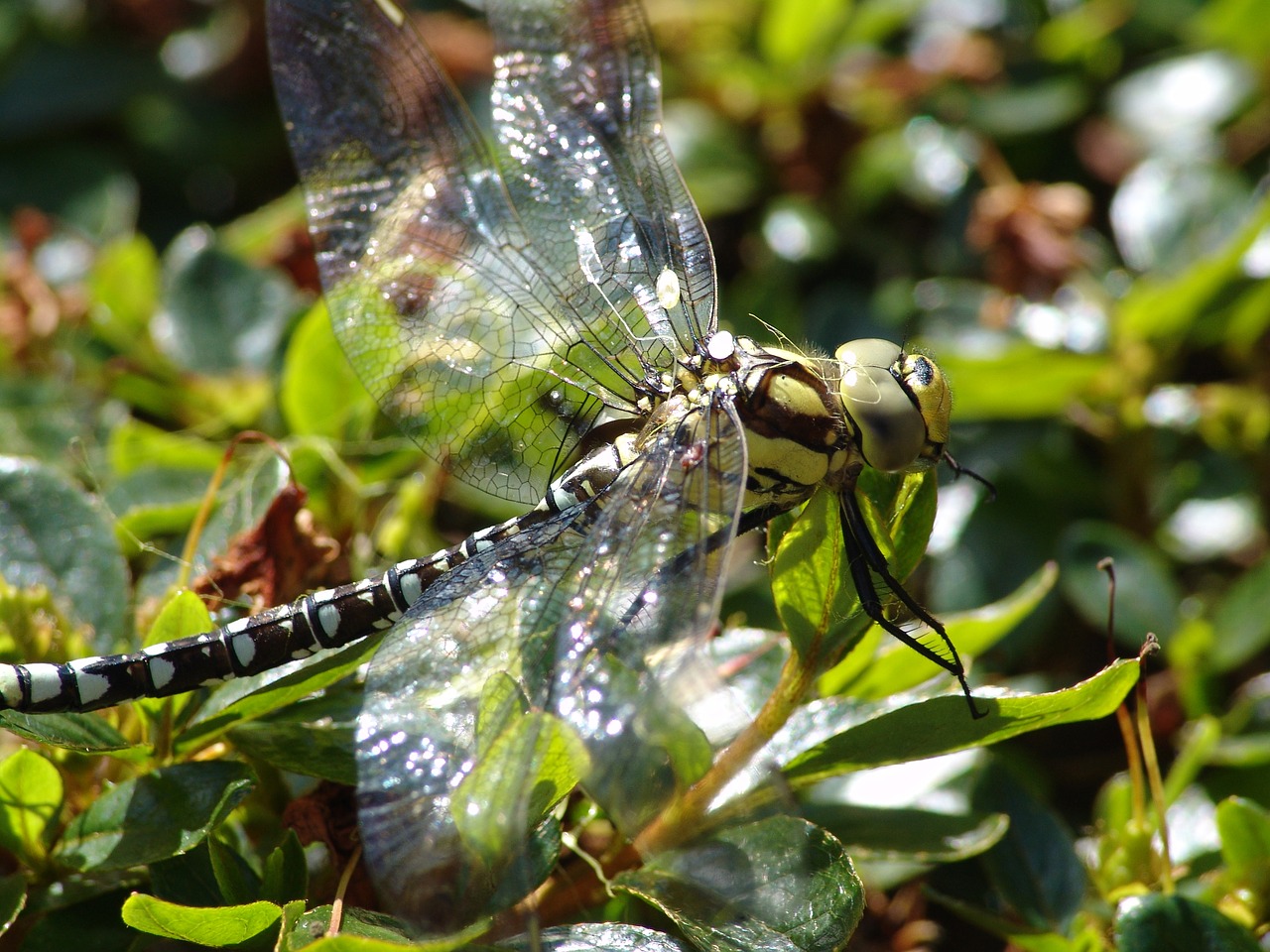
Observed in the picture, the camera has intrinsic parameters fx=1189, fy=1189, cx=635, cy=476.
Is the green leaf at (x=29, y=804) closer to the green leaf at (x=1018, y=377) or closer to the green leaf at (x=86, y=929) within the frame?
the green leaf at (x=86, y=929)

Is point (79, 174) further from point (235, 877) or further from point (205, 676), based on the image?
point (235, 877)

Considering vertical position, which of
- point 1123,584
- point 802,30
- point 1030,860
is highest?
point 802,30

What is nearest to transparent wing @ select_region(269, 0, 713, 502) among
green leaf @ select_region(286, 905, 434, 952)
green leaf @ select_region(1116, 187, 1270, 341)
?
green leaf @ select_region(286, 905, 434, 952)

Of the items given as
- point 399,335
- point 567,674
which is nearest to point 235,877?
point 567,674

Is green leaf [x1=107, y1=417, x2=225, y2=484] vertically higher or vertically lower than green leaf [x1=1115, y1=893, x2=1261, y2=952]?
higher

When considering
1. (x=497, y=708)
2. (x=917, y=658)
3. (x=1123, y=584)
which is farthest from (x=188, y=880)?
(x=1123, y=584)

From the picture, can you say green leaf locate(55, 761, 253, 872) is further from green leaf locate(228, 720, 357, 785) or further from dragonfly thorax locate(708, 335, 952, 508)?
dragonfly thorax locate(708, 335, 952, 508)

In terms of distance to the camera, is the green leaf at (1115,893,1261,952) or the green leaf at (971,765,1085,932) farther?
the green leaf at (971,765,1085,932)

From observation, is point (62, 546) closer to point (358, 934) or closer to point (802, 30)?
point (358, 934)
